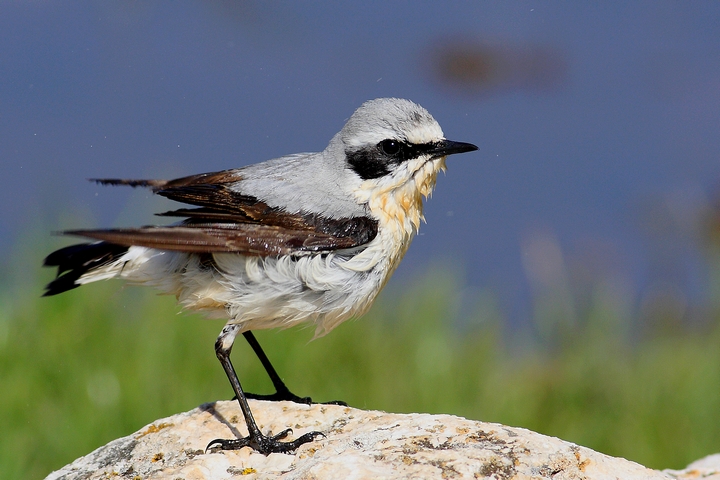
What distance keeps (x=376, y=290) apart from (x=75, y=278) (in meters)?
1.89

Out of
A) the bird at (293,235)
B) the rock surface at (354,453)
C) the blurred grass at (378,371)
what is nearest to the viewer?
the rock surface at (354,453)

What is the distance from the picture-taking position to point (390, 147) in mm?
5348

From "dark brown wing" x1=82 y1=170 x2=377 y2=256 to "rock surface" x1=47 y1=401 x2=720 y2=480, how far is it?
96 centimetres

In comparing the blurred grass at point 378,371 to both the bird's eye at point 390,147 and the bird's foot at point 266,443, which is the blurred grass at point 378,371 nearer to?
the bird's foot at point 266,443

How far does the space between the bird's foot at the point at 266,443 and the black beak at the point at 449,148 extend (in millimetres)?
1916

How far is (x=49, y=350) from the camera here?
6812mm

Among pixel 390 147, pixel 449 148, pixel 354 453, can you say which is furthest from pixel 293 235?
pixel 354 453

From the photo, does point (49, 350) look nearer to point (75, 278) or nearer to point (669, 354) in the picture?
point (75, 278)

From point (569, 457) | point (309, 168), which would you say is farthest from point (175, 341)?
point (569, 457)

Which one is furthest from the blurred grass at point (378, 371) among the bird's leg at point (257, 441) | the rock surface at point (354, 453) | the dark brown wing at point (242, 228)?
the bird's leg at point (257, 441)

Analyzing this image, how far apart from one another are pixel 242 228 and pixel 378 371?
9.06ft

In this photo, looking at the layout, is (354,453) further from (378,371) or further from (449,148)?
(378,371)

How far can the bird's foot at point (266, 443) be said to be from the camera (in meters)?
4.35

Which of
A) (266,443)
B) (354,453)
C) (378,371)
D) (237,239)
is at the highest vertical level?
→ (237,239)
